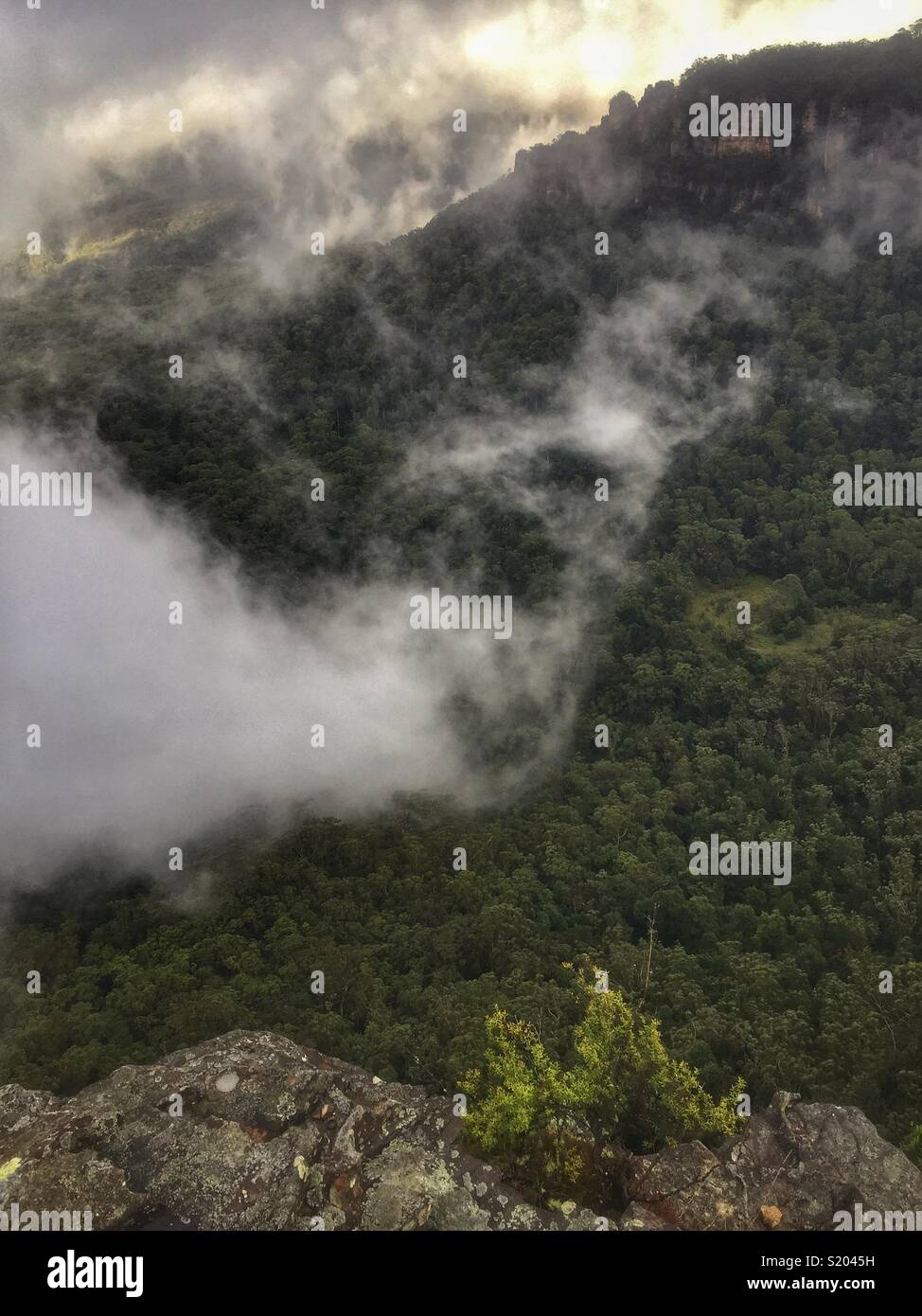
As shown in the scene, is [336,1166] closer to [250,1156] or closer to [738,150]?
[250,1156]

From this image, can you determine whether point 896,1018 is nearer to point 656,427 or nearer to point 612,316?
point 656,427

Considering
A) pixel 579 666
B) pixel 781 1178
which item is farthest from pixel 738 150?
pixel 781 1178

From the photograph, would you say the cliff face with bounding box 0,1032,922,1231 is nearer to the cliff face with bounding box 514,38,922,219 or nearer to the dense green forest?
the dense green forest

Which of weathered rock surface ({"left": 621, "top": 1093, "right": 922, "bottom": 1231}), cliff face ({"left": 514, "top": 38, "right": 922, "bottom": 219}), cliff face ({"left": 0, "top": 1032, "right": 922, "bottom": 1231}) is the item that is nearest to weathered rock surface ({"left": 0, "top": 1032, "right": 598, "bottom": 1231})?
cliff face ({"left": 0, "top": 1032, "right": 922, "bottom": 1231})

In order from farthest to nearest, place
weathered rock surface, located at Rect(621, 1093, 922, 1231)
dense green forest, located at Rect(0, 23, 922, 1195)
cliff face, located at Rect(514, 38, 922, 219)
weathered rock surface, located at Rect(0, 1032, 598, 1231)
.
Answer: cliff face, located at Rect(514, 38, 922, 219)
dense green forest, located at Rect(0, 23, 922, 1195)
weathered rock surface, located at Rect(621, 1093, 922, 1231)
weathered rock surface, located at Rect(0, 1032, 598, 1231)

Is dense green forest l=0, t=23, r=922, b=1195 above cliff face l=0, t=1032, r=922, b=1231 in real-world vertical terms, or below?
above

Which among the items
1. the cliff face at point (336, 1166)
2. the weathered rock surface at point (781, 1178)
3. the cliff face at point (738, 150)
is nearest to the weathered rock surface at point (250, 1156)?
the cliff face at point (336, 1166)

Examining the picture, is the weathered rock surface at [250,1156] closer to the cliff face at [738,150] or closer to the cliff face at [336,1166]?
the cliff face at [336,1166]
